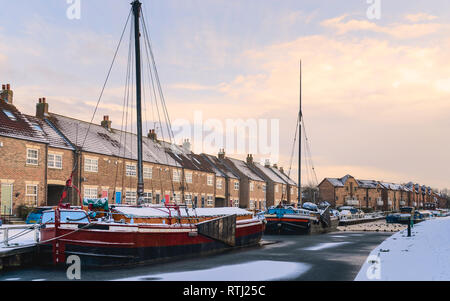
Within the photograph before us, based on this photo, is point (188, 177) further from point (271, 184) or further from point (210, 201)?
point (271, 184)

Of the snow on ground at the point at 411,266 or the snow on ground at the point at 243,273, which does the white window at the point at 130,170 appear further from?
the snow on ground at the point at 411,266

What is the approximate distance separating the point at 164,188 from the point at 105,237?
32.9 m

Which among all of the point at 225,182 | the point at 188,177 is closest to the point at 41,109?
the point at 188,177

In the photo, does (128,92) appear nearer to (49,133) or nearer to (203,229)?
(203,229)

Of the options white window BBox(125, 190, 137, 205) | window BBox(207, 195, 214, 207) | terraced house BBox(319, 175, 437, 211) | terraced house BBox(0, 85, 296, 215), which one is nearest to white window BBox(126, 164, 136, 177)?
terraced house BBox(0, 85, 296, 215)

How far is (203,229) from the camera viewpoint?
2305 cm

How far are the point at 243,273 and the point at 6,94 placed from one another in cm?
3073

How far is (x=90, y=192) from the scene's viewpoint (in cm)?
3972

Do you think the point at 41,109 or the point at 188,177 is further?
the point at 188,177

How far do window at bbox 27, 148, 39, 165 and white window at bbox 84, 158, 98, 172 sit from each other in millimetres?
5243

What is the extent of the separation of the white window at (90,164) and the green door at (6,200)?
805cm

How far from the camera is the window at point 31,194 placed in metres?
33.7

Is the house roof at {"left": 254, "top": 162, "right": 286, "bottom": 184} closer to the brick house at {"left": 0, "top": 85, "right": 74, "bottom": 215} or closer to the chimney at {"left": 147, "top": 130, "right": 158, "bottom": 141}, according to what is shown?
the chimney at {"left": 147, "top": 130, "right": 158, "bottom": 141}
